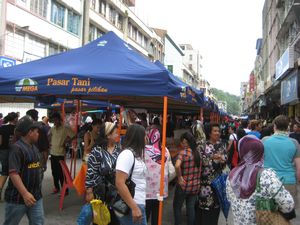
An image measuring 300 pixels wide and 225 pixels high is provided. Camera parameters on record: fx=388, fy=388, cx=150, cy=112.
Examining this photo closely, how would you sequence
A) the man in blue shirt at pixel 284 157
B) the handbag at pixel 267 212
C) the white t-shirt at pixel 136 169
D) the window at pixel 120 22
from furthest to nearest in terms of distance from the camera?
1. the window at pixel 120 22
2. the man in blue shirt at pixel 284 157
3. the white t-shirt at pixel 136 169
4. the handbag at pixel 267 212

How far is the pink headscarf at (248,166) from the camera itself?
346cm

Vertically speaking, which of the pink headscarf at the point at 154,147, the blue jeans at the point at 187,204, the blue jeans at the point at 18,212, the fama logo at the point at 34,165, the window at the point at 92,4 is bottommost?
the blue jeans at the point at 187,204

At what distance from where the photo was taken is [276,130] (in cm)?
539

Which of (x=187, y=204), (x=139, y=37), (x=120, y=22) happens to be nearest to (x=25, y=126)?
(x=187, y=204)

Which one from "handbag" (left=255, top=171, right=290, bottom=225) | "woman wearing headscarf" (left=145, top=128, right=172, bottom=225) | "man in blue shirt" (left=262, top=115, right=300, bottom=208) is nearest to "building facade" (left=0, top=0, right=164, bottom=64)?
"woman wearing headscarf" (left=145, top=128, right=172, bottom=225)

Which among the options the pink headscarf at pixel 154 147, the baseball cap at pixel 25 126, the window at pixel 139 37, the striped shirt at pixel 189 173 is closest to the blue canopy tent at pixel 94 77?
the pink headscarf at pixel 154 147

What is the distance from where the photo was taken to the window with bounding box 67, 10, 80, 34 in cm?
2703

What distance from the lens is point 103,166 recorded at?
4238 mm

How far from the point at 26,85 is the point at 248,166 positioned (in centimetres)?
433

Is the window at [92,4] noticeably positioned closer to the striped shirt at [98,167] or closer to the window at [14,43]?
the window at [14,43]

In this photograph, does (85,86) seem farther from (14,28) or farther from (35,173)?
(14,28)

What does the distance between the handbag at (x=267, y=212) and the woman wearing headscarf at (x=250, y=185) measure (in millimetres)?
36

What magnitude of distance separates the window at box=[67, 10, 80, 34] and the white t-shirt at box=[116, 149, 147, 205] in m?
24.6

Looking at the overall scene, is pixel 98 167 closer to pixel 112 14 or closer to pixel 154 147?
pixel 154 147
